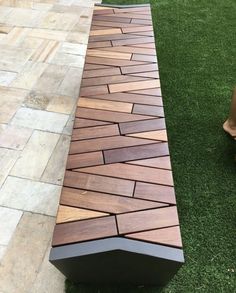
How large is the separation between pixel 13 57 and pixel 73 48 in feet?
1.66

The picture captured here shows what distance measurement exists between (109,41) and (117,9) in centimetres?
46

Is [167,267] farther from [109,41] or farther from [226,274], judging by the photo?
[109,41]

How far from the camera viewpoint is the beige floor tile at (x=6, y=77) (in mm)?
A: 2443

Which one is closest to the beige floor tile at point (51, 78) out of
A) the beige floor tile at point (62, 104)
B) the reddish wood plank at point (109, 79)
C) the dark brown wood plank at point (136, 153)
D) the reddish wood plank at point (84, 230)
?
the beige floor tile at point (62, 104)

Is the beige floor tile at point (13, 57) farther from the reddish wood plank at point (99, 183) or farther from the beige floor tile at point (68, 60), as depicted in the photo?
the reddish wood plank at point (99, 183)

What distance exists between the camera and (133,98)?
156 centimetres

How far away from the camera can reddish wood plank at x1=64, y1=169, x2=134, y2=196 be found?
117 centimetres

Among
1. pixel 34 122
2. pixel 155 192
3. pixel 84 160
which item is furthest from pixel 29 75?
pixel 155 192

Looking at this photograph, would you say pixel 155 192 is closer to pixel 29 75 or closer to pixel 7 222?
pixel 7 222

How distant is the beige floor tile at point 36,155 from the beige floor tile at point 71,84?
44 centimetres

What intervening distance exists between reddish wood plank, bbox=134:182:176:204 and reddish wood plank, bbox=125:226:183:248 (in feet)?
0.39

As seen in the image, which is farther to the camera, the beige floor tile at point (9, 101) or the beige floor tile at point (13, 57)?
the beige floor tile at point (13, 57)

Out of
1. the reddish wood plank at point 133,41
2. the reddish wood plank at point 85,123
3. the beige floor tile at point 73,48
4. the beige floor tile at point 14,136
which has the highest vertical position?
the reddish wood plank at point 133,41

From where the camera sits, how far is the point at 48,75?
252 cm
